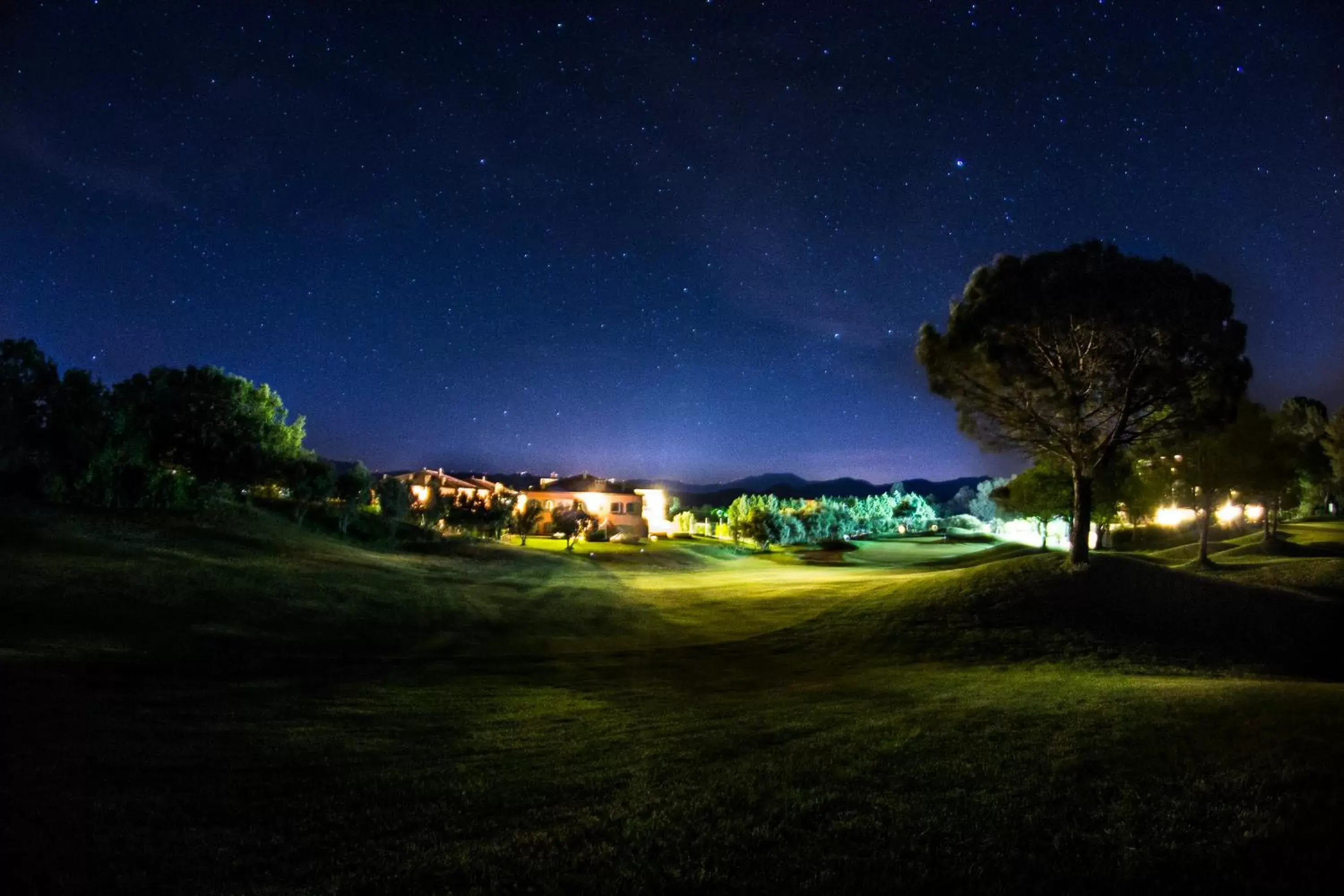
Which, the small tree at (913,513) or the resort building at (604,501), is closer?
the resort building at (604,501)

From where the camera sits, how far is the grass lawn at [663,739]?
6.77 metres

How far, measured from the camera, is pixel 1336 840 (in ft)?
21.9

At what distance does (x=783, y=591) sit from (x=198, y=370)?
41.5m

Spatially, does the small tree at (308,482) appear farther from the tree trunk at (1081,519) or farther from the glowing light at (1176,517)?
the glowing light at (1176,517)

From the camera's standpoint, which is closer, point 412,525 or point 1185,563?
point 1185,563

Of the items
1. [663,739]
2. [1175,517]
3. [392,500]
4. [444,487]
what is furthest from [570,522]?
[1175,517]

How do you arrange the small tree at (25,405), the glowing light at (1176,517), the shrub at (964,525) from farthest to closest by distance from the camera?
1. the shrub at (964,525)
2. the glowing light at (1176,517)
3. the small tree at (25,405)

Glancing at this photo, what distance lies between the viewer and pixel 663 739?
11.9 m

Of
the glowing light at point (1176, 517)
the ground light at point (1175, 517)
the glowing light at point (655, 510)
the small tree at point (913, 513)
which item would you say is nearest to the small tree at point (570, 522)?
the glowing light at point (655, 510)

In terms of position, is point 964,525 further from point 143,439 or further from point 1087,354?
point 143,439

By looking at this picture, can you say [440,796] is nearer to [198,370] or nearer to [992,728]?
[992,728]

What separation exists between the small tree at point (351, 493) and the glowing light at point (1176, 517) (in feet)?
268

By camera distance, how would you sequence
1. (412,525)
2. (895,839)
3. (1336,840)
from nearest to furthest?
(1336,840)
(895,839)
(412,525)

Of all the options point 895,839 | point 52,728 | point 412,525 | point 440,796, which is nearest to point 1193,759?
point 895,839
